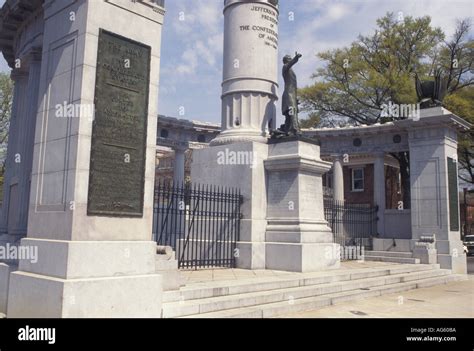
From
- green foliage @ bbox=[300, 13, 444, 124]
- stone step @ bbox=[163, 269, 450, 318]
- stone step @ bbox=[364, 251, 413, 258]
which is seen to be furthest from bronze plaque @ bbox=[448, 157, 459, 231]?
green foliage @ bbox=[300, 13, 444, 124]

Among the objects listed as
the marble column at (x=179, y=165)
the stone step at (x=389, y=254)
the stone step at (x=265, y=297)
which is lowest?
the stone step at (x=265, y=297)

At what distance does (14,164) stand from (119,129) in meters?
4.81

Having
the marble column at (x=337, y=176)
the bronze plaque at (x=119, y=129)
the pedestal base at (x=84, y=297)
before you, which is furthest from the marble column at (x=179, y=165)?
the pedestal base at (x=84, y=297)

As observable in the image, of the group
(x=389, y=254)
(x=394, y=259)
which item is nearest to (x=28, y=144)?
(x=394, y=259)

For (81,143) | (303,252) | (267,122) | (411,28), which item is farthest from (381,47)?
(81,143)

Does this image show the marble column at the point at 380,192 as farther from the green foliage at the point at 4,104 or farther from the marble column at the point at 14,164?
the green foliage at the point at 4,104

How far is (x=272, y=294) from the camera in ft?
31.8

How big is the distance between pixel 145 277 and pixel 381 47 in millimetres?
33634

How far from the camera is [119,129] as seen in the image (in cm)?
784

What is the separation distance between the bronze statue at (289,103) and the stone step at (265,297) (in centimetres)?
Answer: 537

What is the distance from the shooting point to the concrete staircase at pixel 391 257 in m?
18.7

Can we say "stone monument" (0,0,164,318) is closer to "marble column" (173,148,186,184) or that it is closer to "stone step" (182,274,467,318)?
"stone step" (182,274,467,318)

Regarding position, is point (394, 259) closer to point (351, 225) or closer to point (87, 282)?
point (351, 225)

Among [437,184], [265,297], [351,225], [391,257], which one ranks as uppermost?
[437,184]
